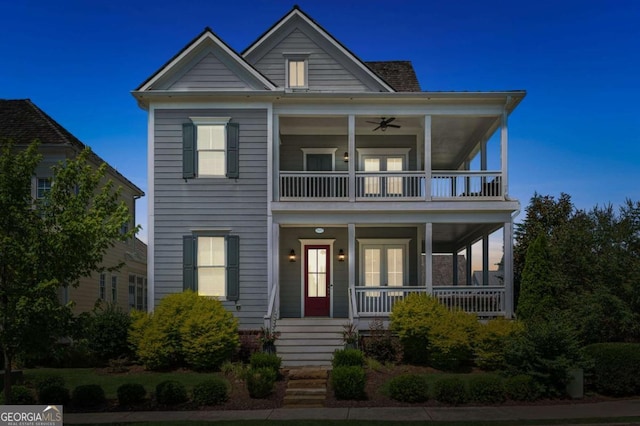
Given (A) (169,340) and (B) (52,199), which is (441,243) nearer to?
(A) (169,340)

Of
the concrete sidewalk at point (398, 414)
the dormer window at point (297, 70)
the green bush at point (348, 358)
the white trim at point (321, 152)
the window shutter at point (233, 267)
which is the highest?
the dormer window at point (297, 70)

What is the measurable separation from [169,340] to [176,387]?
3287 millimetres

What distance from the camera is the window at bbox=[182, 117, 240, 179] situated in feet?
62.0

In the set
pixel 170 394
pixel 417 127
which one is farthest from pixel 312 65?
pixel 170 394

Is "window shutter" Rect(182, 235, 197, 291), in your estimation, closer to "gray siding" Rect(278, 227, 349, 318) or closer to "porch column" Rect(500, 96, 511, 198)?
"gray siding" Rect(278, 227, 349, 318)

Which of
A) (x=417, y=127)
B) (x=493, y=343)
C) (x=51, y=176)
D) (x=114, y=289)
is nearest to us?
(x=493, y=343)

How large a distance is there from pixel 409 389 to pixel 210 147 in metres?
9.27

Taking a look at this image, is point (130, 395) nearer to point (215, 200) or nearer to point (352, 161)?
point (215, 200)

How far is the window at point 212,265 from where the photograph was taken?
736 inches

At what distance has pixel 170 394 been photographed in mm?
13367

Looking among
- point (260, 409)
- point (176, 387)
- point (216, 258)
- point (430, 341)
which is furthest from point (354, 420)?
point (216, 258)

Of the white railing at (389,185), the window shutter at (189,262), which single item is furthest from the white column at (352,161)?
the window shutter at (189,262)

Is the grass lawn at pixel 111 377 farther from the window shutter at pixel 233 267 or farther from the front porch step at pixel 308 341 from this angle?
the window shutter at pixel 233 267

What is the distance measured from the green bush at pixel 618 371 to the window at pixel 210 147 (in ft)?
34.5
